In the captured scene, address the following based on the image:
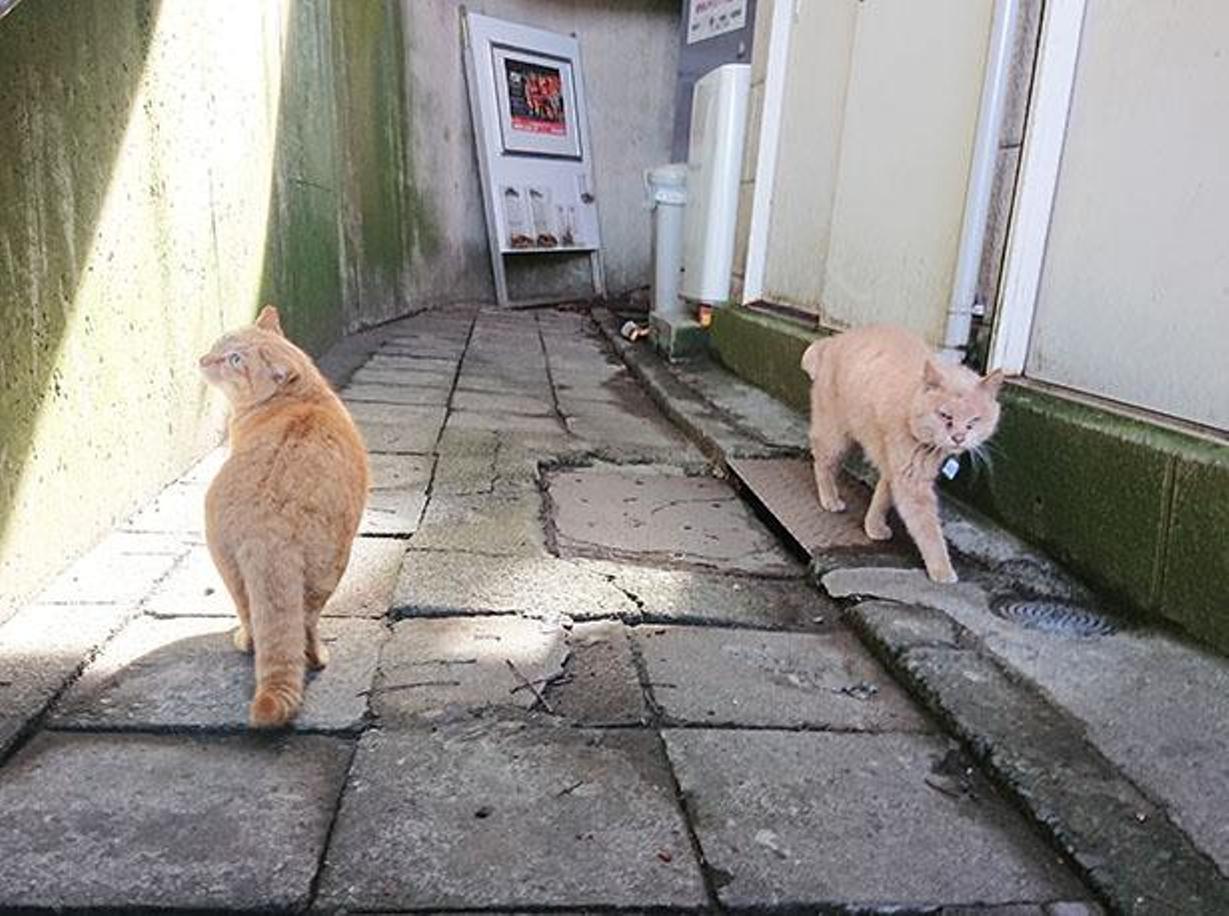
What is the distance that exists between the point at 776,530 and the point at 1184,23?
5.83ft

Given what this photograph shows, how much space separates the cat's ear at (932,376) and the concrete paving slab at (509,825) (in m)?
1.33

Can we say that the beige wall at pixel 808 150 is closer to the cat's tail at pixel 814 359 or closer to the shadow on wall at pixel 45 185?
the cat's tail at pixel 814 359

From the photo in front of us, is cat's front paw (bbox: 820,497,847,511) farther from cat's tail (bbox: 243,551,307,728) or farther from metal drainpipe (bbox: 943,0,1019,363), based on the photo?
cat's tail (bbox: 243,551,307,728)

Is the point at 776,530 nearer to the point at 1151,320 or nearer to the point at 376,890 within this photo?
the point at 1151,320

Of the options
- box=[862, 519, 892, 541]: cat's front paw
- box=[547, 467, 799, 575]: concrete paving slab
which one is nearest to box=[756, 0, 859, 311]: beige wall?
box=[547, 467, 799, 575]: concrete paving slab

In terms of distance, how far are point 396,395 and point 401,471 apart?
1.32m

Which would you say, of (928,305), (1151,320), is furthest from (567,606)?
(928,305)

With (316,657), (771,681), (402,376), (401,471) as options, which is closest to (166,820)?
(316,657)

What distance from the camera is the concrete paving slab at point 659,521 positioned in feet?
9.29

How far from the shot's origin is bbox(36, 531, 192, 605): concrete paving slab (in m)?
2.18

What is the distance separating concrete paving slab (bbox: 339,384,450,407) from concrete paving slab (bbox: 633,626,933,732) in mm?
2541

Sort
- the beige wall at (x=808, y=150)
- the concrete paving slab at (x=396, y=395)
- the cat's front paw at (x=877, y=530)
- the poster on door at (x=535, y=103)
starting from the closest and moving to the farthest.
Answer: the cat's front paw at (x=877, y=530)
the concrete paving slab at (x=396, y=395)
the beige wall at (x=808, y=150)
the poster on door at (x=535, y=103)

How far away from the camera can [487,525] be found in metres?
2.90

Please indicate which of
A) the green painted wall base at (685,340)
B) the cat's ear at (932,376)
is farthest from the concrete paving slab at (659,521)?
the green painted wall base at (685,340)
